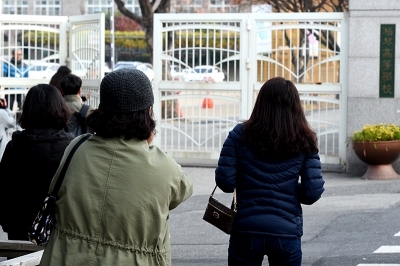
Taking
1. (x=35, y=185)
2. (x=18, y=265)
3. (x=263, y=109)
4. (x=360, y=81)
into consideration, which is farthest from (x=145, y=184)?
(x=360, y=81)

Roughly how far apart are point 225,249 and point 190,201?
286cm

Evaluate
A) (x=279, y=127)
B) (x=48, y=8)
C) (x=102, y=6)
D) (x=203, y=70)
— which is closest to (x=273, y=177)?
(x=279, y=127)

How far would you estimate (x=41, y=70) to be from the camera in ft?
48.4

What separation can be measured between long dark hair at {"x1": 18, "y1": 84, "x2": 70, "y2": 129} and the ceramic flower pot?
763 centimetres

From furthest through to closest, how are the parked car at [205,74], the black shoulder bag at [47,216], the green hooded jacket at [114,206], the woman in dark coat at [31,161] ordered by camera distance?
1. the parked car at [205,74]
2. the woman in dark coat at [31,161]
3. the black shoulder bag at [47,216]
4. the green hooded jacket at [114,206]

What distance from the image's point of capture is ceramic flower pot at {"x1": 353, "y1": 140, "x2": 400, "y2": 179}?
12.4 m

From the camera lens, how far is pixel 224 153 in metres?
5.10

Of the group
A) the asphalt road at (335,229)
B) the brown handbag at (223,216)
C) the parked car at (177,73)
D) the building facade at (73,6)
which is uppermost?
the building facade at (73,6)

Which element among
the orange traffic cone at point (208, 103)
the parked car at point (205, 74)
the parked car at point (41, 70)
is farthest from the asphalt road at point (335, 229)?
the parked car at point (41, 70)

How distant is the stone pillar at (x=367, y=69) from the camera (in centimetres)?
1300

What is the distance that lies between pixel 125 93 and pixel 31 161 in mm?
2205

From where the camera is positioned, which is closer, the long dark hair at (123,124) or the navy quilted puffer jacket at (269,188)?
the long dark hair at (123,124)

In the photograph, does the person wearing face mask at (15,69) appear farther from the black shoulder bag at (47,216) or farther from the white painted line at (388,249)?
the black shoulder bag at (47,216)

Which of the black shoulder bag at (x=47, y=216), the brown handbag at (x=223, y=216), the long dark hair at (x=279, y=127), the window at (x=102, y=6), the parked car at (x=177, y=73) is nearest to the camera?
the black shoulder bag at (x=47, y=216)
